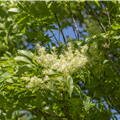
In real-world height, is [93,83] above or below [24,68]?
below

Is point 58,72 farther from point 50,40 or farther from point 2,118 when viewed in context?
point 2,118

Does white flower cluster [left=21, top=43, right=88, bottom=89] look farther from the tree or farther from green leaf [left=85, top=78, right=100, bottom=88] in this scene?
green leaf [left=85, top=78, right=100, bottom=88]

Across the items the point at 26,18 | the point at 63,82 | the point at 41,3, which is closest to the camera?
the point at 63,82

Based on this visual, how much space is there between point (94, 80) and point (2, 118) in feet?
2.76

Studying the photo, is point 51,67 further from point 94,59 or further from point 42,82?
point 94,59

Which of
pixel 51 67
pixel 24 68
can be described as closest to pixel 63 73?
pixel 51 67

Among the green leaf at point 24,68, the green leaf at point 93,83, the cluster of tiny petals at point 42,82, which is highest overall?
the green leaf at point 24,68

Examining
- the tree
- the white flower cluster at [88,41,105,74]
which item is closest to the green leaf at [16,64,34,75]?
the tree

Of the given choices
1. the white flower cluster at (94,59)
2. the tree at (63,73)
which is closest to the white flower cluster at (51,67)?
the tree at (63,73)

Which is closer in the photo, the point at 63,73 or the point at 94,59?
the point at 63,73

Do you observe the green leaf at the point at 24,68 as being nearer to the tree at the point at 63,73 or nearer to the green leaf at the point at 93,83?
the tree at the point at 63,73

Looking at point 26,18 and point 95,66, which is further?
point 26,18

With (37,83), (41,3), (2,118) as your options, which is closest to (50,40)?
(41,3)

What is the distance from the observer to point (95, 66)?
3.31ft
